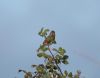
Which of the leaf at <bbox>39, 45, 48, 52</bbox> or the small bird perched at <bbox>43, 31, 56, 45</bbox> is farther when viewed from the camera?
the leaf at <bbox>39, 45, 48, 52</bbox>

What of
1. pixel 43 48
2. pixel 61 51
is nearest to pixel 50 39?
pixel 43 48

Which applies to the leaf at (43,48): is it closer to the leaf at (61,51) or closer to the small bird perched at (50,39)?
the small bird perched at (50,39)

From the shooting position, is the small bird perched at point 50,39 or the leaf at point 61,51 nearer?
the small bird perched at point 50,39

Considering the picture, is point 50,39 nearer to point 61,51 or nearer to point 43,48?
point 43,48

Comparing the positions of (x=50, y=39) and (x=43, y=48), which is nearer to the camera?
(x=50, y=39)

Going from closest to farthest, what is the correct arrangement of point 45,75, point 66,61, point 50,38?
point 45,75
point 50,38
point 66,61

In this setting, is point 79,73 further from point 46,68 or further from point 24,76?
point 24,76

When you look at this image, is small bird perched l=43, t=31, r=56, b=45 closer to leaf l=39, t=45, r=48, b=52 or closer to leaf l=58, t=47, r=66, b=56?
leaf l=39, t=45, r=48, b=52

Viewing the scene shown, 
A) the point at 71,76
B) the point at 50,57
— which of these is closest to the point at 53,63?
the point at 50,57

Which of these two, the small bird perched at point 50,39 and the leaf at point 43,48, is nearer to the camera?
the small bird perched at point 50,39

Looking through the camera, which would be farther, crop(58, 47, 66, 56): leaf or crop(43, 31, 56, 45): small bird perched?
crop(58, 47, 66, 56): leaf

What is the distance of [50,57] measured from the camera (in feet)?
12.0

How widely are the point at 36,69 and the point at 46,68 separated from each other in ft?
0.59

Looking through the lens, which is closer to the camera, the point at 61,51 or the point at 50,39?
the point at 50,39
